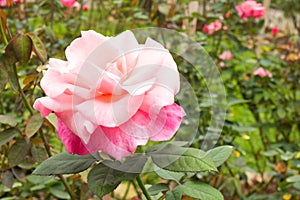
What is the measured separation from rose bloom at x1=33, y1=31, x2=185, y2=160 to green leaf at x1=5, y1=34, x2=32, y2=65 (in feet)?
1.25

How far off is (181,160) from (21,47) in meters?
0.49

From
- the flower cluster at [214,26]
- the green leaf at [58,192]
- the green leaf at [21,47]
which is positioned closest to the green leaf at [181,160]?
the green leaf at [21,47]

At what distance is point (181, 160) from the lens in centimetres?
84

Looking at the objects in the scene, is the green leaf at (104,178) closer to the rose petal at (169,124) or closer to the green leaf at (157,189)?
the rose petal at (169,124)

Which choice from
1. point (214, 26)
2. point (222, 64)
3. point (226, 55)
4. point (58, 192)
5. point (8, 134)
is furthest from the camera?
point (226, 55)

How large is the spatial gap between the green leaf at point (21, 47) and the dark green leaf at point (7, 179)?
1.52 ft

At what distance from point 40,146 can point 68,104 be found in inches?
26.7

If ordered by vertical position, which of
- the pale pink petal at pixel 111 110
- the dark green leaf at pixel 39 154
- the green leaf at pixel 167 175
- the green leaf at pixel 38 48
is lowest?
the dark green leaf at pixel 39 154

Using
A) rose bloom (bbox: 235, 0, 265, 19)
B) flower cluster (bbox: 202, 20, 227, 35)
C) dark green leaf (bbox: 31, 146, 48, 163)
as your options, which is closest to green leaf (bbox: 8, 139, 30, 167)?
dark green leaf (bbox: 31, 146, 48, 163)

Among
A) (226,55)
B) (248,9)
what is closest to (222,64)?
(226,55)

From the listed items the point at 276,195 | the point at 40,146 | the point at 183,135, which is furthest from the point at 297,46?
the point at 183,135

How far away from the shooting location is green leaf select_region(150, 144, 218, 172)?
825 mm

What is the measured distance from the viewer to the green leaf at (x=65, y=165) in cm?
87

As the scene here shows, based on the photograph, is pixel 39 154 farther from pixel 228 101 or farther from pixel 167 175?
pixel 228 101
